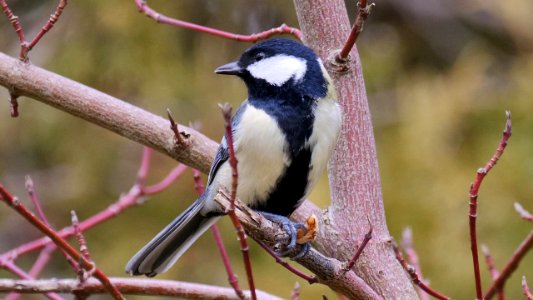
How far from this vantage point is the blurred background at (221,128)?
372 centimetres

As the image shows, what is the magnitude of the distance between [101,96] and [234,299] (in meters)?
0.62

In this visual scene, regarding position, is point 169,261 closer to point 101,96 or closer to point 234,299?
point 234,299

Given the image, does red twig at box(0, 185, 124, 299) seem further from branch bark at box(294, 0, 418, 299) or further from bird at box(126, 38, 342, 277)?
branch bark at box(294, 0, 418, 299)

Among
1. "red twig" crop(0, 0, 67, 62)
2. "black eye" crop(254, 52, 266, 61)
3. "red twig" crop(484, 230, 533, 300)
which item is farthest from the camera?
"black eye" crop(254, 52, 266, 61)

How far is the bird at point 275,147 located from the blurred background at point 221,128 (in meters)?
1.60

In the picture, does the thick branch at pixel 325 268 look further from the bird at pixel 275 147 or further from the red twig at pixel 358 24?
the red twig at pixel 358 24

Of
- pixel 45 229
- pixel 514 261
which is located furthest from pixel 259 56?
pixel 514 261

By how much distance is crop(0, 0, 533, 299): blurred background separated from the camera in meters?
3.72

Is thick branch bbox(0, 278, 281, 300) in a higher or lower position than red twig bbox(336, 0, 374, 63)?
lower

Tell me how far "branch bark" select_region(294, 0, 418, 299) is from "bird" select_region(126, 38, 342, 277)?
49 mm

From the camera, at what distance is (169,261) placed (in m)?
2.09

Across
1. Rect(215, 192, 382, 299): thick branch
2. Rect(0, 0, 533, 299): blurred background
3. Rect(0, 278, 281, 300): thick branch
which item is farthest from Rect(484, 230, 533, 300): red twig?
Rect(0, 0, 533, 299): blurred background

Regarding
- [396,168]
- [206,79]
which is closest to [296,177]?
[396,168]

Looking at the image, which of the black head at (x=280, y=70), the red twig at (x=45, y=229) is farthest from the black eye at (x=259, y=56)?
the red twig at (x=45, y=229)
